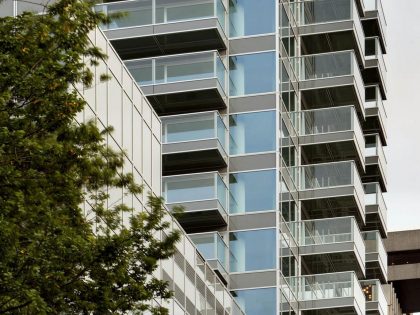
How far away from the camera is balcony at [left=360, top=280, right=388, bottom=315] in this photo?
81.5 m

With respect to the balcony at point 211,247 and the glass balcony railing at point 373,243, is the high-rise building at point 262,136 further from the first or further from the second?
the glass balcony railing at point 373,243

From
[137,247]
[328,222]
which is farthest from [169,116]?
[137,247]

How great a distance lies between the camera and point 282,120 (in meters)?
73.4

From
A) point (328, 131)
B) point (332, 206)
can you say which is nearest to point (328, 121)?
point (328, 131)

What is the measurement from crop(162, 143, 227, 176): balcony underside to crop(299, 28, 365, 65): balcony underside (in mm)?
10354

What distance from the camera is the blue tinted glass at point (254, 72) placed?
238ft

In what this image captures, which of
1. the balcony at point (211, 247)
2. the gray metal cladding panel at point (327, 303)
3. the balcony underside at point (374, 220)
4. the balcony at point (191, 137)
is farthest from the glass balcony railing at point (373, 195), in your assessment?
the balcony at point (211, 247)

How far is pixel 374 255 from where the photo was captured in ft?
275

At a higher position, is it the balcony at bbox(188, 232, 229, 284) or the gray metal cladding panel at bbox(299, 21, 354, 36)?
the gray metal cladding panel at bbox(299, 21, 354, 36)

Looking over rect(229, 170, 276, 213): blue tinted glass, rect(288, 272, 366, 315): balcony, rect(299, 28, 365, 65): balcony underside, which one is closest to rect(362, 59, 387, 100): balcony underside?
rect(299, 28, 365, 65): balcony underside

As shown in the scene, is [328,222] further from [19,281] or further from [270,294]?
[19,281]

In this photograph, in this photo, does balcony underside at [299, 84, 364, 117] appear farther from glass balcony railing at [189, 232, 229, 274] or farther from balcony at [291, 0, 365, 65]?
glass balcony railing at [189, 232, 229, 274]

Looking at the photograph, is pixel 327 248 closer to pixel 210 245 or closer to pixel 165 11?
pixel 210 245

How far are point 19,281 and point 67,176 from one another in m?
2.36
